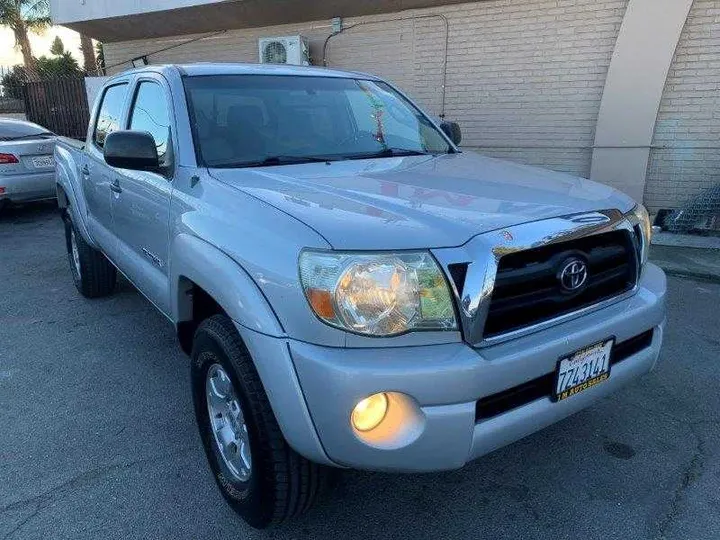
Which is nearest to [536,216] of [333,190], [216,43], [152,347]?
[333,190]

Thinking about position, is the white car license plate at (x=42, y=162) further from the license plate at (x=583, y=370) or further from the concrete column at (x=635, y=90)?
the license plate at (x=583, y=370)

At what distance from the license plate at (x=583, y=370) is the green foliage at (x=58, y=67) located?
98.6ft

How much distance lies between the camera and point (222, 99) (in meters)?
3.02

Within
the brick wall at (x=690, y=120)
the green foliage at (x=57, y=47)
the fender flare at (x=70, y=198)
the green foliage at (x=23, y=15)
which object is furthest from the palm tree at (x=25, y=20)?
the brick wall at (x=690, y=120)

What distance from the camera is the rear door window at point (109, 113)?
3.92 m

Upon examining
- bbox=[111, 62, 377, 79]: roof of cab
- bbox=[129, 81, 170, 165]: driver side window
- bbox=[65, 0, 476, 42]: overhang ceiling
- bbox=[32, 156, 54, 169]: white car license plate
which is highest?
bbox=[65, 0, 476, 42]: overhang ceiling

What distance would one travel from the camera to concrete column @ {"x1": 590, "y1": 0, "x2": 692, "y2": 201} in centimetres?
693

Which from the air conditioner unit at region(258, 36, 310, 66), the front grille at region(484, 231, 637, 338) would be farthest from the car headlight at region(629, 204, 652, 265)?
the air conditioner unit at region(258, 36, 310, 66)

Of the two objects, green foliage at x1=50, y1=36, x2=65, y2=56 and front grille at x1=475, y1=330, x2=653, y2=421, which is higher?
green foliage at x1=50, y1=36, x2=65, y2=56

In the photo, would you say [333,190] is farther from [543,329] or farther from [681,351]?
[681,351]

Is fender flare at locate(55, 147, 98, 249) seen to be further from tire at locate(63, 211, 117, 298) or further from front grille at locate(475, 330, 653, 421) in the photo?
front grille at locate(475, 330, 653, 421)

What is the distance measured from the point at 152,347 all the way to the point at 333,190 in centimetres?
233

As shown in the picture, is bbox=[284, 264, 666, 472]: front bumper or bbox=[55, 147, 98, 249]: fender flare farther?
bbox=[55, 147, 98, 249]: fender flare

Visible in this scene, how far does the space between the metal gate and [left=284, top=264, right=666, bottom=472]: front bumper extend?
16342 mm
